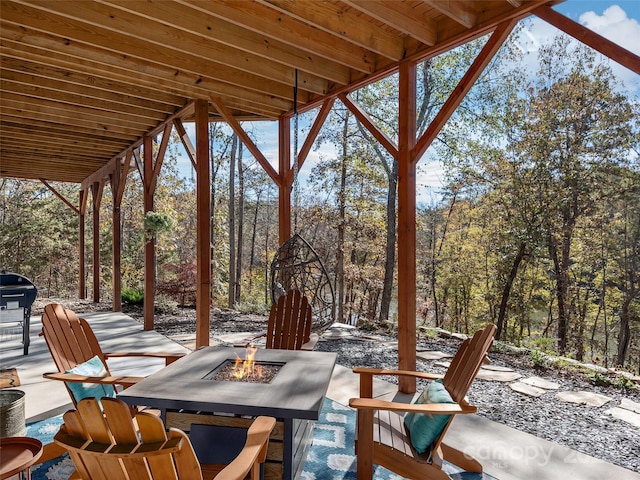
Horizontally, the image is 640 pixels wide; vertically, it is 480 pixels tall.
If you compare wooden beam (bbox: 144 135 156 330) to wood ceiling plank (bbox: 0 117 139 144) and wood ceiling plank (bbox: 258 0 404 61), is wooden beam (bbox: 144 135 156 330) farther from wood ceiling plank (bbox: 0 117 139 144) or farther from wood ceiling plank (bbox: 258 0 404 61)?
wood ceiling plank (bbox: 258 0 404 61)

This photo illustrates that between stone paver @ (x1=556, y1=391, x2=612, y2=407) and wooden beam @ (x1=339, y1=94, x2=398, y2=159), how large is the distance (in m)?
2.48

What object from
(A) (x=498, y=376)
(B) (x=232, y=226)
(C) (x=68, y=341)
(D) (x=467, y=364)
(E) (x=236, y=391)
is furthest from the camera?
(B) (x=232, y=226)

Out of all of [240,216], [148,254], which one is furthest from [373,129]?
[240,216]

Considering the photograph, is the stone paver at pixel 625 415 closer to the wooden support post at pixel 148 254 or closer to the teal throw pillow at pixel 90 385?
the teal throw pillow at pixel 90 385

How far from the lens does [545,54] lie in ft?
22.5

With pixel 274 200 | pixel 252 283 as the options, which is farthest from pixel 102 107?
pixel 252 283

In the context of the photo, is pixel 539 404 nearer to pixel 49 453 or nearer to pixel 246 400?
pixel 246 400

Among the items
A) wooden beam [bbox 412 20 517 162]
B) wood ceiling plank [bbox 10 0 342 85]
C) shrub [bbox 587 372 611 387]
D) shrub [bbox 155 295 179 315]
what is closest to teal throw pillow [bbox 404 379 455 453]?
wooden beam [bbox 412 20 517 162]

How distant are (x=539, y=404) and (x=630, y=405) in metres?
0.73

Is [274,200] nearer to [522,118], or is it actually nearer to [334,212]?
[334,212]

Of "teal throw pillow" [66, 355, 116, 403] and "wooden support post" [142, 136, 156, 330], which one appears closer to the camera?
"teal throw pillow" [66, 355, 116, 403]

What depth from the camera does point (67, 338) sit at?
8.44 feet

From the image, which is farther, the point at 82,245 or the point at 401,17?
the point at 82,245

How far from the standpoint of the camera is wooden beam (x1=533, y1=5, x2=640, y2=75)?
2.24m
